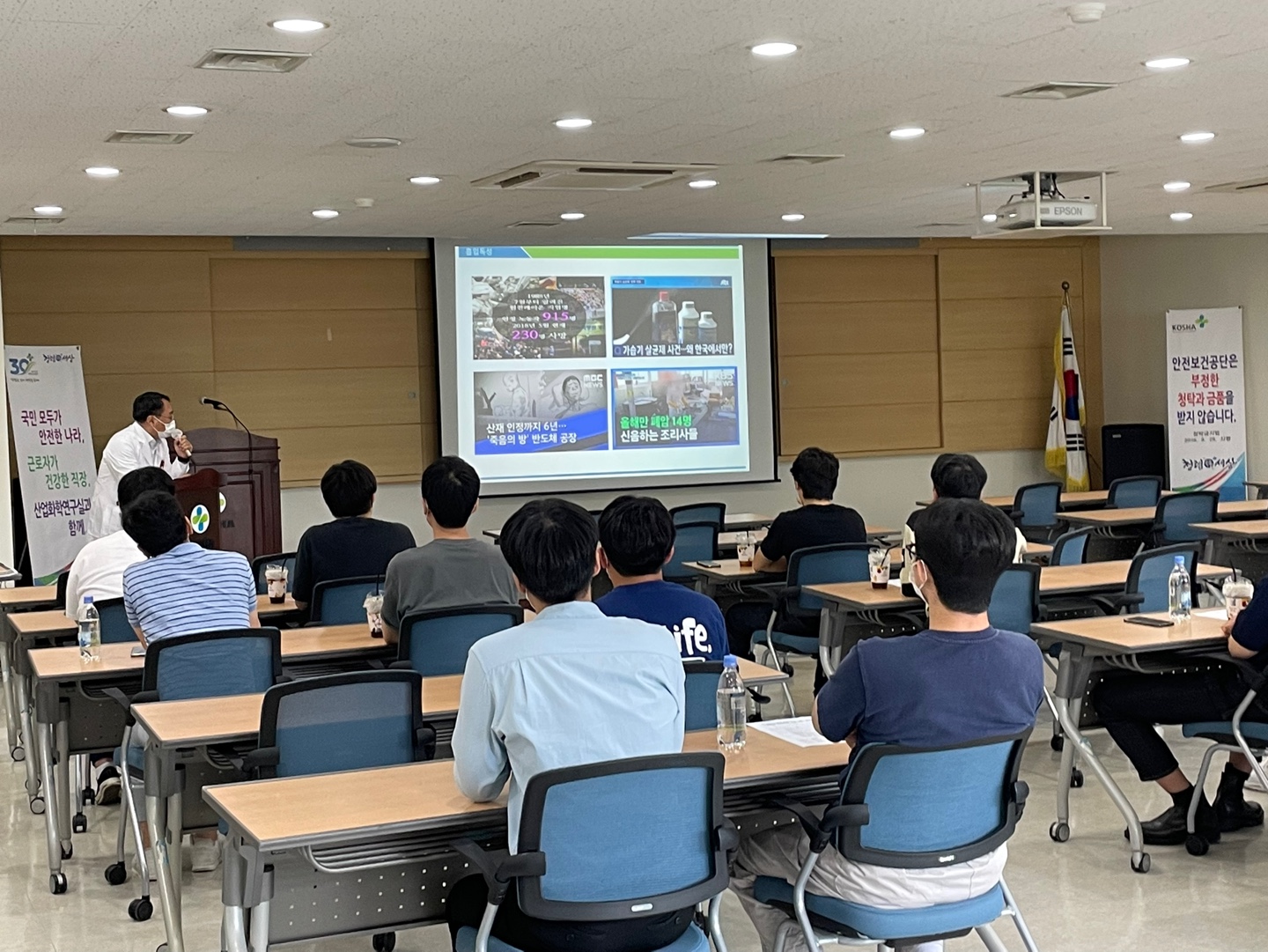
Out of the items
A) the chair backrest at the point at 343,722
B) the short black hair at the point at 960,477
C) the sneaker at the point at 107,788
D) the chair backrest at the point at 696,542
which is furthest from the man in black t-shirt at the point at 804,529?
the chair backrest at the point at 343,722

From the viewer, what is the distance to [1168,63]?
5586mm

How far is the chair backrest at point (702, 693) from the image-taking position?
12.7ft

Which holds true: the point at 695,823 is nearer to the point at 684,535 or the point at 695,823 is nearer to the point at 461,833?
the point at 461,833

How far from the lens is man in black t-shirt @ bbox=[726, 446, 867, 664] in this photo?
276 inches

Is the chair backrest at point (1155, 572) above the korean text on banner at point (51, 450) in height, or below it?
Result: below

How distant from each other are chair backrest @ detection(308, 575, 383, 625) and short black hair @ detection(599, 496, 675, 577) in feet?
6.18

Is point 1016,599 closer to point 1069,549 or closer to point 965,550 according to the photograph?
point 1069,549

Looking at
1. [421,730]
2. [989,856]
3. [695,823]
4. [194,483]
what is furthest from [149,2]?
[194,483]

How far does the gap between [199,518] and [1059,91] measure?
5.78 m

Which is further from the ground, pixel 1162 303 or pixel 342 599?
pixel 1162 303

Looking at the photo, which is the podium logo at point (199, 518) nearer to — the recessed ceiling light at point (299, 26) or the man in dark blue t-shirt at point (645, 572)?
the recessed ceiling light at point (299, 26)

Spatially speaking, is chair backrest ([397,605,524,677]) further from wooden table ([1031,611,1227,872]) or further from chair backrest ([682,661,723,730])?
wooden table ([1031,611,1227,872])

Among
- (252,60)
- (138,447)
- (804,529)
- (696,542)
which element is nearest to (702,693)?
(252,60)

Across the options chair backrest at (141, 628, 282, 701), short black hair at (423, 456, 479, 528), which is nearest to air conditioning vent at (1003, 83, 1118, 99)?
short black hair at (423, 456, 479, 528)
